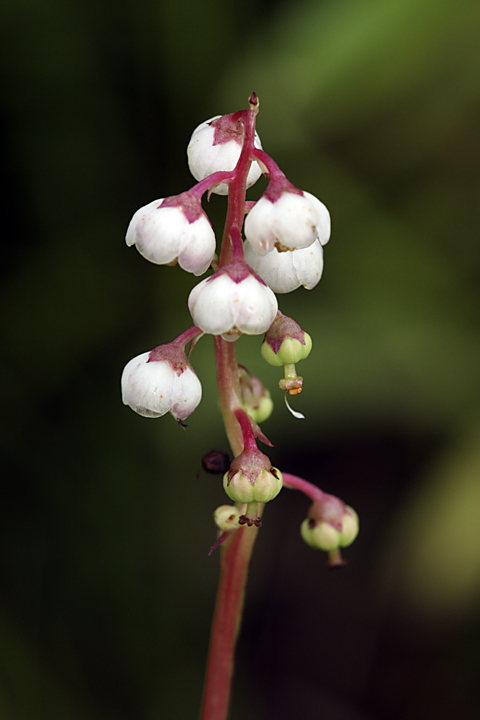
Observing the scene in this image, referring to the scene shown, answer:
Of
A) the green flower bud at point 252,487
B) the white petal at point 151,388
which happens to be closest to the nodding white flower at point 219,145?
the white petal at point 151,388

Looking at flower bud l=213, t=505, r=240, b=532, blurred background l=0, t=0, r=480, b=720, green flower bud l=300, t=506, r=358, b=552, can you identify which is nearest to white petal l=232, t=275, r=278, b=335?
flower bud l=213, t=505, r=240, b=532

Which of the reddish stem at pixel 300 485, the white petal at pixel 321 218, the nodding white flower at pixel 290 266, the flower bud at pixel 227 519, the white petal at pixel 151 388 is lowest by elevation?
the flower bud at pixel 227 519

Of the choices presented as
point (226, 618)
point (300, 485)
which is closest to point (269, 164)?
point (300, 485)

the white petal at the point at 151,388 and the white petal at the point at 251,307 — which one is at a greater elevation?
the white petal at the point at 251,307

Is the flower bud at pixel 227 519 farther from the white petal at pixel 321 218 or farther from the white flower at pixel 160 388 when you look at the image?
the white petal at pixel 321 218

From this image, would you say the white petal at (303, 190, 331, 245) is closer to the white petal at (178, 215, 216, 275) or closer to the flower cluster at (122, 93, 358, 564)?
the flower cluster at (122, 93, 358, 564)

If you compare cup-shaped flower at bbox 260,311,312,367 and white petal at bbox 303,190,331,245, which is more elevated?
white petal at bbox 303,190,331,245

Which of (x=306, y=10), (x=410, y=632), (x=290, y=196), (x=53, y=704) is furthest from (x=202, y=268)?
(x=410, y=632)

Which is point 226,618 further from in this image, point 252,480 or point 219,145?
point 219,145
